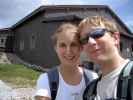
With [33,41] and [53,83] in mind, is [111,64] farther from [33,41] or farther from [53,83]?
[33,41]

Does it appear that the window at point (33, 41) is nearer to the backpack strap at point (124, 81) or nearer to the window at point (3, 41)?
the window at point (3, 41)

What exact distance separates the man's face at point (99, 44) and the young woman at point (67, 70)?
35cm

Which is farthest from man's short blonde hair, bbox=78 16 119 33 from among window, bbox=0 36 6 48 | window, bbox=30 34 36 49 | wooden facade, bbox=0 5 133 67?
window, bbox=0 36 6 48

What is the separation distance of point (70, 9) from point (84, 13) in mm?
1343

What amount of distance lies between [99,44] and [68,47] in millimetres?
503

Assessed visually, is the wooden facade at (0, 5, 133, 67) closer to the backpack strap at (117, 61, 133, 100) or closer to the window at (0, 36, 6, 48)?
the window at (0, 36, 6, 48)

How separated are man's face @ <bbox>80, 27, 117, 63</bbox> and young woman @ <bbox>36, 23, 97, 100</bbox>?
1.14 feet

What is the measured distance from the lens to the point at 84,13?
40.1 metres

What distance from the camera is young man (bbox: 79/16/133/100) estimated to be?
105 inches

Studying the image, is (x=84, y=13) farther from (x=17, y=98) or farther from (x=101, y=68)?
(x=101, y=68)

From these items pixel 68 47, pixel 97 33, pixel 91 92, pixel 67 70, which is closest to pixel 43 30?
pixel 67 70

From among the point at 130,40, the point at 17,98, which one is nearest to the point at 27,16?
the point at 130,40

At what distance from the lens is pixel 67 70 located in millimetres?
3303

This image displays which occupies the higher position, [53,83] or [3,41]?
[3,41]
